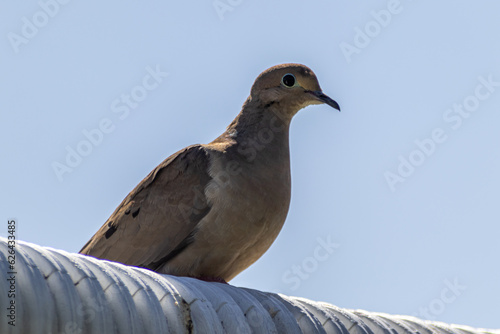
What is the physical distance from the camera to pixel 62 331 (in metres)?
2.02

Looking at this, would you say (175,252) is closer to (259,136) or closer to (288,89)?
(259,136)

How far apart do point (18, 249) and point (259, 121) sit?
372cm

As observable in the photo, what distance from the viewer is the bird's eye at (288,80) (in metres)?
5.84

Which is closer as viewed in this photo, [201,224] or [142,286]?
[142,286]

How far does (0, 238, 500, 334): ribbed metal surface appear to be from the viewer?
199cm

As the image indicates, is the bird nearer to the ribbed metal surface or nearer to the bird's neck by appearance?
the bird's neck

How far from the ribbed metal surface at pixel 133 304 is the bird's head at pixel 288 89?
3.05m

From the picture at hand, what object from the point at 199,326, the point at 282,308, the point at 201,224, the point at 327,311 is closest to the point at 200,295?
the point at 199,326

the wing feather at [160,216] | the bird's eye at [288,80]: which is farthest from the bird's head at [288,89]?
the wing feather at [160,216]

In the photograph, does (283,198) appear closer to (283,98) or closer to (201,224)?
(201,224)

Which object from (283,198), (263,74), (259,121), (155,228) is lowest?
(155,228)

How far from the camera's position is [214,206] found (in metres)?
4.93

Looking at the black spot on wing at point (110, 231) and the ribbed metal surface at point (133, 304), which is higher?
the ribbed metal surface at point (133, 304)

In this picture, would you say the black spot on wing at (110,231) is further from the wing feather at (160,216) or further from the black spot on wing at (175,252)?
the black spot on wing at (175,252)
